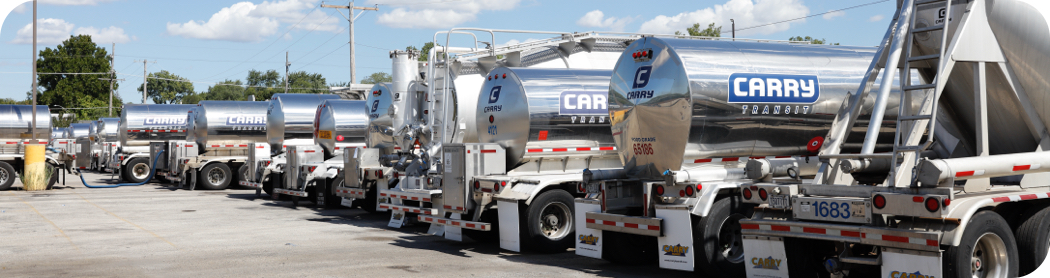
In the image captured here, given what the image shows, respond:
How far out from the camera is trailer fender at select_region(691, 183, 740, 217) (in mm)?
8758

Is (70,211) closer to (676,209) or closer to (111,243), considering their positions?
(111,243)

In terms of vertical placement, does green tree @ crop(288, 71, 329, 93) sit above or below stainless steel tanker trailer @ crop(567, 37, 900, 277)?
above

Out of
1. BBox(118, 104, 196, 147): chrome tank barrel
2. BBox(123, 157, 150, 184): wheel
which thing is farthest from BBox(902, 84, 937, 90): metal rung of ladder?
BBox(123, 157, 150, 184): wheel

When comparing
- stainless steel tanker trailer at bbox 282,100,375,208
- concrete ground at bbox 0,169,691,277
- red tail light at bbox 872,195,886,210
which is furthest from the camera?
stainless steel tanker trailer at bbox 282,100,375,208

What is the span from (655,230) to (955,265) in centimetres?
299

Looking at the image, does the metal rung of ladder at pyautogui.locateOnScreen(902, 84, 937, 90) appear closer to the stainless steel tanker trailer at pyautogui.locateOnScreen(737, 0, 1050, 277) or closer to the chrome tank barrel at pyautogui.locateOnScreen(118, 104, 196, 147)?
the stainless steel tanker trailer at pyautogui.locateOnScreen(737, 0, 1050, 277)

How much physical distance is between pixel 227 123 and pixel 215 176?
1.75m

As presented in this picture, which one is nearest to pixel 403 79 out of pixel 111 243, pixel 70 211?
pixel 111 243

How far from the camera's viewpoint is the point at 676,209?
8.88 metres

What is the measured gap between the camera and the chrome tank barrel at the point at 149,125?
31.5 m

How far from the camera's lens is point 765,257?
787 centimetres

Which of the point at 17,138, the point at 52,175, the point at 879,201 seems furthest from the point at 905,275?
the point at 17,138

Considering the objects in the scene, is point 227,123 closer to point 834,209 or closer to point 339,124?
point 339,124

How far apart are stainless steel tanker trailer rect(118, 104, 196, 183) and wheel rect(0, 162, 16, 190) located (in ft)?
17.6
